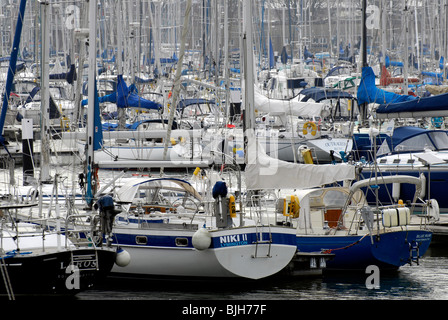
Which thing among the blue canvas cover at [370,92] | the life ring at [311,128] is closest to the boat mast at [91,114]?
the blue canvas cover at [370,92]

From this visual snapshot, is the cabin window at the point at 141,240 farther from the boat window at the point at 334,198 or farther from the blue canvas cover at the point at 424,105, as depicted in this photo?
the blue canvas cover at the point at 424,105

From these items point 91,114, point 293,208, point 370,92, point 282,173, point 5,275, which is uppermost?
point 370,92

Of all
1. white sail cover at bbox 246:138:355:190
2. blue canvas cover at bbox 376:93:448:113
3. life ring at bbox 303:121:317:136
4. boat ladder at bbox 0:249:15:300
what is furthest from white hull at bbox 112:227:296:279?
life ring at bbox 303:121:317:136

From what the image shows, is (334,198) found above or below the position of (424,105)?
below

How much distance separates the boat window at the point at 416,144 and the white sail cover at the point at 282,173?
7.16 m

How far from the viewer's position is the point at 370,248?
64.3 feet

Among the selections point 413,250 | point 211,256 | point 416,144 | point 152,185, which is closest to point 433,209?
point 413,250

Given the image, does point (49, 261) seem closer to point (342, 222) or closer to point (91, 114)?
point (91, 114)

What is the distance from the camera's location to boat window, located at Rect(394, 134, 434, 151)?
2720 cm

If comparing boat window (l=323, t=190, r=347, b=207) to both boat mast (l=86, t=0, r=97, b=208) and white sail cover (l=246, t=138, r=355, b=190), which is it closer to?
white sail cover (l=246, t=138, r=355, b=190)

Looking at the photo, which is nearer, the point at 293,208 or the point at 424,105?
the point at 293,208

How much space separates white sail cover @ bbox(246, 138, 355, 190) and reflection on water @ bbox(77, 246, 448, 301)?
2100mm

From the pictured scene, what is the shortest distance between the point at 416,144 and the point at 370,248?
8.65 metres

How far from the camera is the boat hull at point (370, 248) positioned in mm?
19438
